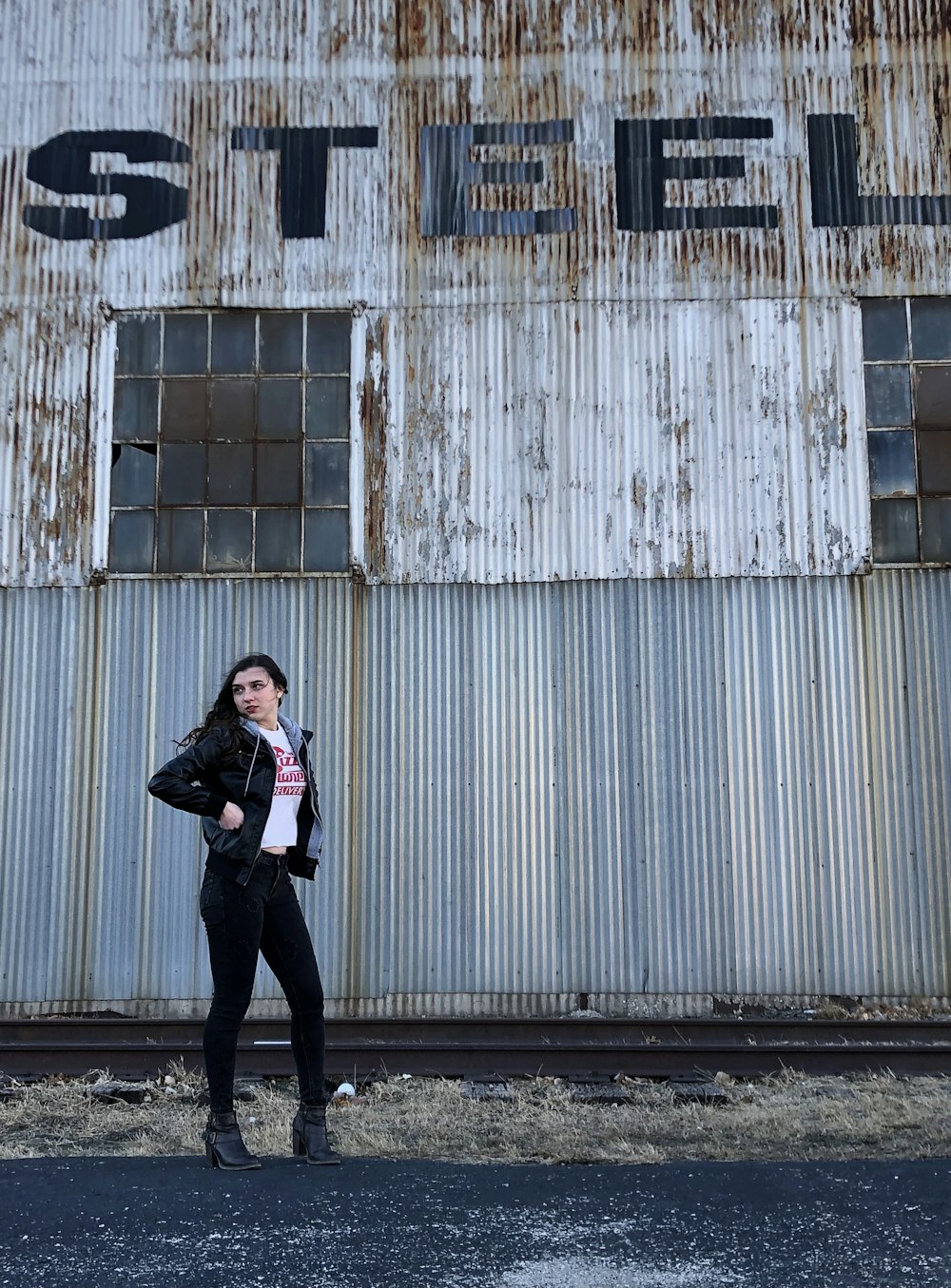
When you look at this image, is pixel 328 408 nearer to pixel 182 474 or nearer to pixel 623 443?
pixel 182 474

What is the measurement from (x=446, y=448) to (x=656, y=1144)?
5.42 meters

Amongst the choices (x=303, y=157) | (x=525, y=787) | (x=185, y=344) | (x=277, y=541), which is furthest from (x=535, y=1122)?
(x=303, y=157)

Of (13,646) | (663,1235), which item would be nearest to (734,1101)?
(663,1235)

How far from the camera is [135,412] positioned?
9156 millimetres

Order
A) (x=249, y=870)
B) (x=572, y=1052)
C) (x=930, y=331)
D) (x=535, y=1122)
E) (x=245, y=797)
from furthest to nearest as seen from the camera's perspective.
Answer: (x=930, y=331) → (x=572, y=1052) → (x=535, y=1122) → (x=245, y=797) → (x=249, y=870)

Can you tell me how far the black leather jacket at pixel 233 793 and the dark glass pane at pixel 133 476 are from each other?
5033mm

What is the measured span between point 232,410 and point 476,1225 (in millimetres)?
7055

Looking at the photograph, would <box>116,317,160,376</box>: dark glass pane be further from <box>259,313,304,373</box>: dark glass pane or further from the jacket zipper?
the jacket zipper

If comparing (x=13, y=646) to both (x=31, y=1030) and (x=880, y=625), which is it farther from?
(x=880, y=625)

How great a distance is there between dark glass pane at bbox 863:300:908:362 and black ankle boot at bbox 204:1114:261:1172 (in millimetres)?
7385

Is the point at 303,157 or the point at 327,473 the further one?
the point at 303,157

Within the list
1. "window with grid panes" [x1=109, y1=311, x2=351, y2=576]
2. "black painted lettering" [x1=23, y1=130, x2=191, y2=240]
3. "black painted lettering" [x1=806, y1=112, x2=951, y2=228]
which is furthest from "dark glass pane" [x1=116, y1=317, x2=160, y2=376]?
"black painted lettering" [x1=806, y1=112, x2=951, y2=228]

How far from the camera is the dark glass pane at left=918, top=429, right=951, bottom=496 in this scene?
8859 millimetres

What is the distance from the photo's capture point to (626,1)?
9398mm
